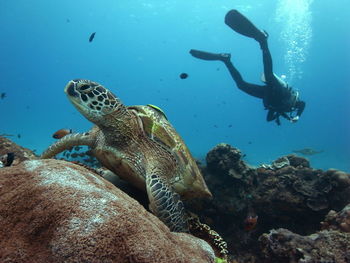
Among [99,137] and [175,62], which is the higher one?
[175,62]

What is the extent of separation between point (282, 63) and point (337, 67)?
60.0 feet

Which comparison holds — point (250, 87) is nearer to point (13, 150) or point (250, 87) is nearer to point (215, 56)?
point (215, 56)

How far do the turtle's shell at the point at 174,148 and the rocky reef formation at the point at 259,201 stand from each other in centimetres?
197

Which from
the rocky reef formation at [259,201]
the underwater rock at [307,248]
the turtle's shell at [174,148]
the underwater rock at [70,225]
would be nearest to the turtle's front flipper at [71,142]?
the turtle's shell at [174,148]

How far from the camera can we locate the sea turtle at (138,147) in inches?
133

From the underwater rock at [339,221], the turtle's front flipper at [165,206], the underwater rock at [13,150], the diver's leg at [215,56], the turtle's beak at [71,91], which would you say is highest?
the diver's leg at [215,56]

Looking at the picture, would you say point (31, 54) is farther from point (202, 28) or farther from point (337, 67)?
point (337, 67)

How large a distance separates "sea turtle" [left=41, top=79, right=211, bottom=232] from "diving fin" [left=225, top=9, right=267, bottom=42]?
8.60 metres

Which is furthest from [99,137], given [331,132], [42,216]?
[331,132]

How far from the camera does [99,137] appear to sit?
4.12 m

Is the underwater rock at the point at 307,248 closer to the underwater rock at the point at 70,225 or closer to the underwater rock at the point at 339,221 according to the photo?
the underwater rock at the point at 339,221

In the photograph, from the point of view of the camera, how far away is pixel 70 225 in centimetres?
145

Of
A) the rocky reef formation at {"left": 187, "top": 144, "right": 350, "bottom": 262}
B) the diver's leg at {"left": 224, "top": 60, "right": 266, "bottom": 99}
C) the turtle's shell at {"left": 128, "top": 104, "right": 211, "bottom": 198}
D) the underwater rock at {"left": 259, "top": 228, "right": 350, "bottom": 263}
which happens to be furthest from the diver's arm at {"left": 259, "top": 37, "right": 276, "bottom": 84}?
the underwater rock at {"left": 259, "top": 228, "right": 350, "bottom": 263}

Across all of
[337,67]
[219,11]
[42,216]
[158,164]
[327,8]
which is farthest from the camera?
[337,67]
